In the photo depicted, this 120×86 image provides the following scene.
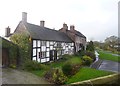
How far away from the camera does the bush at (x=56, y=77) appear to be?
1570 centimetres

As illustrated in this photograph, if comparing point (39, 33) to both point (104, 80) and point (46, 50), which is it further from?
point (104, 80)

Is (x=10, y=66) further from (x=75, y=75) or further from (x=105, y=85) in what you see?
(x=105, y=85)

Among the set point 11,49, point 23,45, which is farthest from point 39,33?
point 11,49

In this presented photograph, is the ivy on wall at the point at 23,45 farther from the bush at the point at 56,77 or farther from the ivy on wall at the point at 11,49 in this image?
the bush at the point at 56,77

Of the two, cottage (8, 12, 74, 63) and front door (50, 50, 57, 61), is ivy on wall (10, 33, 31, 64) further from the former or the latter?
front door (50, 50, 57, 61)

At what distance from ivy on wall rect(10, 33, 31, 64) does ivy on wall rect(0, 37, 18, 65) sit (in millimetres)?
770

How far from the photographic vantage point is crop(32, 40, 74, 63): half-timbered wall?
24397mm

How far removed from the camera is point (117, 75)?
57.8 feet

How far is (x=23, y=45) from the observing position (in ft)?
77.2

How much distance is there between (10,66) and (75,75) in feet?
26.8

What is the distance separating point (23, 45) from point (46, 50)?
4.73 m

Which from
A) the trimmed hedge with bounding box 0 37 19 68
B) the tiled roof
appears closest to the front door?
the tiled roof

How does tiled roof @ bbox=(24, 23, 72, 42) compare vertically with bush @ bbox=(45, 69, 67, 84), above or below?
above

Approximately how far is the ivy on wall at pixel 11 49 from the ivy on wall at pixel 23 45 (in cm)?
77
